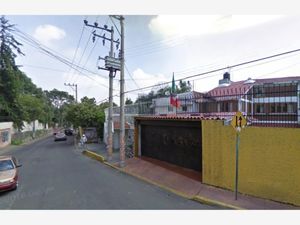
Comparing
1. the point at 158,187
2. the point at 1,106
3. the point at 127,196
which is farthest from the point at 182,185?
the point at 1,106

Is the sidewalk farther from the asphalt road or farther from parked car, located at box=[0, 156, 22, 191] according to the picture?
parked car, located at box=[0, 156, 22, 191]

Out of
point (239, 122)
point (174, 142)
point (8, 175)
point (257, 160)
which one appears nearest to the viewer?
point (239, 122)

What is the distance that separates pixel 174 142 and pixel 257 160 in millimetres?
6232

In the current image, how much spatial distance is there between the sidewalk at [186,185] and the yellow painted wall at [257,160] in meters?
0.33

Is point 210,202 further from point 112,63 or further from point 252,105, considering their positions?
point 112,63

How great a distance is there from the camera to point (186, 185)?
10750mm

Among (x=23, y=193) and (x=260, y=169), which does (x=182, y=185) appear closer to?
(x=260, y=169)

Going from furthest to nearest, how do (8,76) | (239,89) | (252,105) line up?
(8,76) → (239,89) → (252,105)

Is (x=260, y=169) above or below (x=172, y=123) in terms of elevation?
below

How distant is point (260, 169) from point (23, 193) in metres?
8.65

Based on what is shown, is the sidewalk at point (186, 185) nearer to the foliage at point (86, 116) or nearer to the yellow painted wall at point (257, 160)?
the yellow painted wall at point (257, 160)

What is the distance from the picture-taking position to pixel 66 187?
11.0 m

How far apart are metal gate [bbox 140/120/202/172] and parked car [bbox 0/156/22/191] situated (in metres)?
7.81

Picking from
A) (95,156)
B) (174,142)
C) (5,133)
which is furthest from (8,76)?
(174,142)
